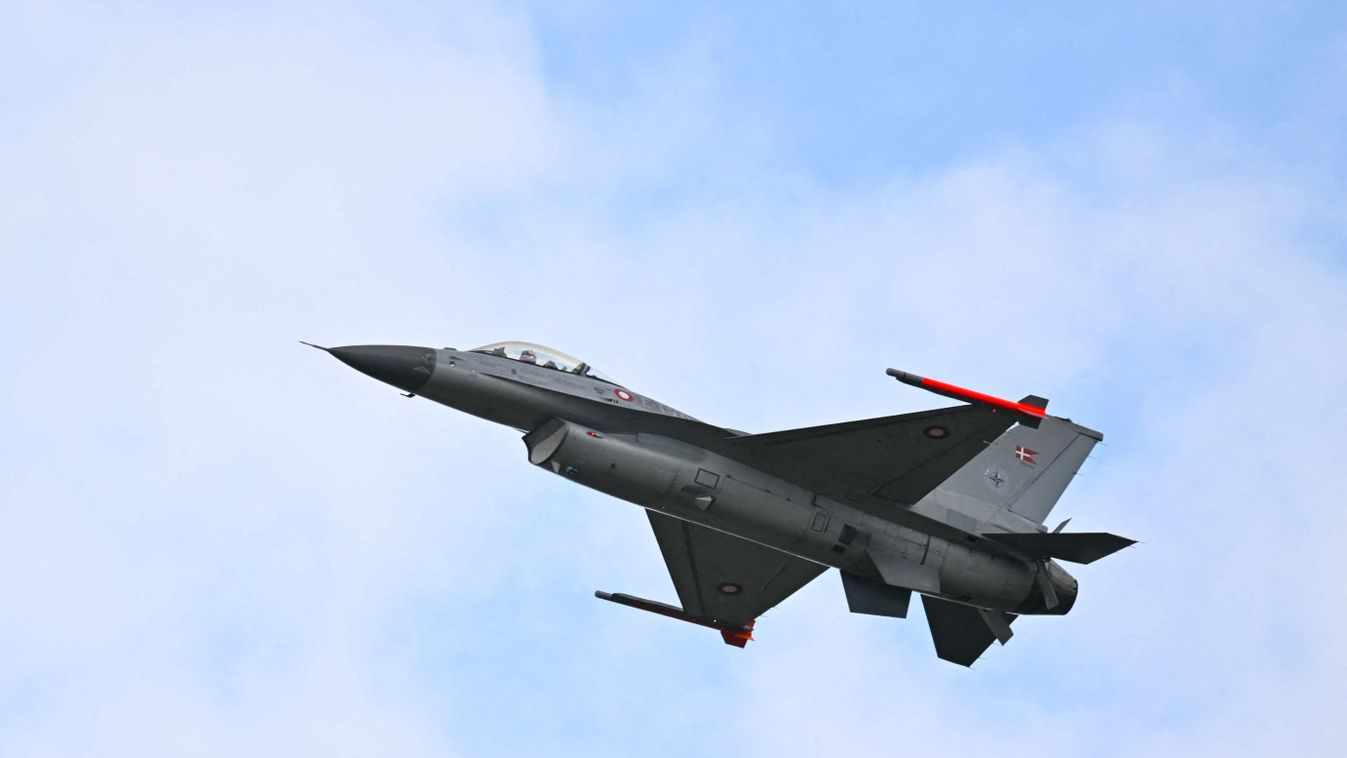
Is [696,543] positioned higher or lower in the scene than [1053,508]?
lower

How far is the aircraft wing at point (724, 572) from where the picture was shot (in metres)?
32.9

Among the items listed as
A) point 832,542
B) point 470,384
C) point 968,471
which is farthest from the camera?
point 968,471

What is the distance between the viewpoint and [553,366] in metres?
28.2

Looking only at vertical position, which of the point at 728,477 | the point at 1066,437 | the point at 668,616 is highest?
the point at 1066,437

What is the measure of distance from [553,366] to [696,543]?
633 centimetres

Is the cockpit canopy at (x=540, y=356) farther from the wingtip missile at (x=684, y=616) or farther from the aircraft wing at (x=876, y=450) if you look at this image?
the wingtip missile at (x=684, y=616)

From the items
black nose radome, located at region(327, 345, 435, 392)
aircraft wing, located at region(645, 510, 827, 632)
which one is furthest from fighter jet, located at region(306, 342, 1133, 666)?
aircraft wing, located at region(645, 510, 827, 632)

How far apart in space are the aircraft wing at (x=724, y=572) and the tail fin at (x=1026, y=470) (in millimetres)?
3744

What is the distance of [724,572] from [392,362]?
31.1 ft

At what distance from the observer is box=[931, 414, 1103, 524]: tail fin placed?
104 ft

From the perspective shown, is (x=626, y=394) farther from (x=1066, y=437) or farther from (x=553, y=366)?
(x=1066, y=437)

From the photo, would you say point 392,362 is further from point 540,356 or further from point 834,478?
point 834,478

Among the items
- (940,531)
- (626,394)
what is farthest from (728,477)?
(940,531)

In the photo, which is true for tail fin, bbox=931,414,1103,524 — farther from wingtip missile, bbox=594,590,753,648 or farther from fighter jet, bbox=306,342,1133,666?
wingtip missile, bbox=594,590,753,648
